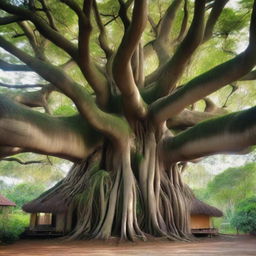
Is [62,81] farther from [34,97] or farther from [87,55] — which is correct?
[34,97]

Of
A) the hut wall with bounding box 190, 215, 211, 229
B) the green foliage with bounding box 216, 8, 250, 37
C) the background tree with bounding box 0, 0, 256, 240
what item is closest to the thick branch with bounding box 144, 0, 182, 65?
the background tree with bounding box 0, 0, 256, 240

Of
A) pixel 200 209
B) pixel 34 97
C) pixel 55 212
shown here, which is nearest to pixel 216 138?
pixel 200 209

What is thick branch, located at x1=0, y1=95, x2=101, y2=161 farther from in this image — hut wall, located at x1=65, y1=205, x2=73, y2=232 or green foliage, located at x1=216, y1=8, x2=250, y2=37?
green foliage, located at x1=216, y1=8, x2=250, y2=37

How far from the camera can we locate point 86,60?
6793 mm

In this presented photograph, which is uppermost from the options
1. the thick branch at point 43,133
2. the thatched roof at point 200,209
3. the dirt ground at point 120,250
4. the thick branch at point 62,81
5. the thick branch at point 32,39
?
the thick branch at point 32,39

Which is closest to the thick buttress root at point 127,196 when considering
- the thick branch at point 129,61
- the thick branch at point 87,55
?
the thick branch at point 129,61

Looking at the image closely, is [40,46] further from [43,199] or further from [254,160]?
[254,160]

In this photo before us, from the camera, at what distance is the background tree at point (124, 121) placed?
623 cm

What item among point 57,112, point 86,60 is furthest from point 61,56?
point 86,60

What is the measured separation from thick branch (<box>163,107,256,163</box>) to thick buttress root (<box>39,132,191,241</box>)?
2.16 feet

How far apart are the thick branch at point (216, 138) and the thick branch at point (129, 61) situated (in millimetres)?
1223

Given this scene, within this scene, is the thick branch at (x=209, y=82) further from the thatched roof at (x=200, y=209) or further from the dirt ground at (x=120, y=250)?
the thatched roof at (x=200, y=209)

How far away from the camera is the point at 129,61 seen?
639 cm

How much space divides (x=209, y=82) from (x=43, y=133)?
11.4 feet
